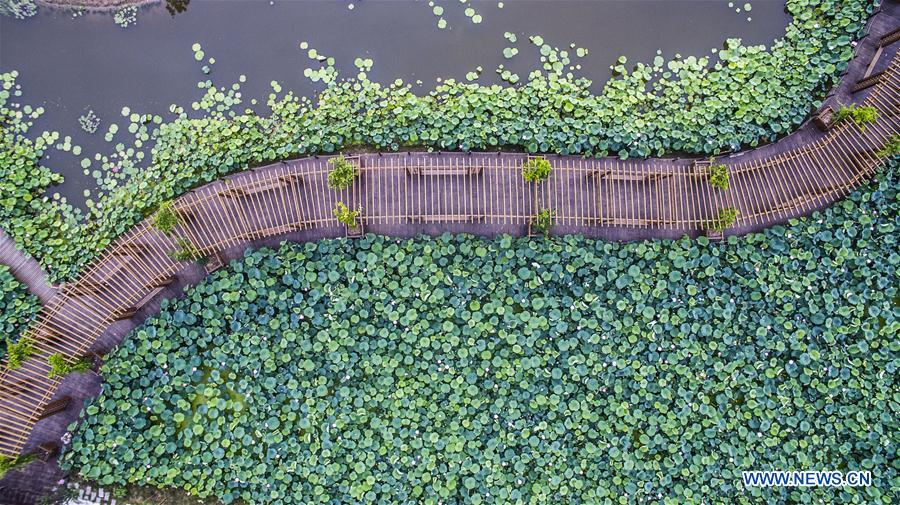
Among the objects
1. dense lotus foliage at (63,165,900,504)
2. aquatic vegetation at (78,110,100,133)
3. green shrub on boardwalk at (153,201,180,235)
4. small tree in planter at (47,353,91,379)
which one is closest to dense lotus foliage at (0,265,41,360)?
small tree in planter at (47,353,91,379)

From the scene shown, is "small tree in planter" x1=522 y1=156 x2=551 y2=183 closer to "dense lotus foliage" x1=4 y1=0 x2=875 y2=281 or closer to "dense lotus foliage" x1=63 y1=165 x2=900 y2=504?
"dense lotus foliage" x1=4 y1=0 x2=875 y2=281

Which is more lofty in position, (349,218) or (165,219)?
(349,218)

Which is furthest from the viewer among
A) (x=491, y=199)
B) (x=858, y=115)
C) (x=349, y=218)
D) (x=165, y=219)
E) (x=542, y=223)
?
(x=491, y=199)

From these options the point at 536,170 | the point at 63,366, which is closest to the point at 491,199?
the point at 536,170

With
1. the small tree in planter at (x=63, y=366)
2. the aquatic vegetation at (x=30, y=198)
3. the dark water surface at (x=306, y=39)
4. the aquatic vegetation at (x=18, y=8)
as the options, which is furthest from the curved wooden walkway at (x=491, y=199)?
the aquatic vegetation at (x=18, y=8)

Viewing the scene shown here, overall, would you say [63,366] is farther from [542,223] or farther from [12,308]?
[542,223]

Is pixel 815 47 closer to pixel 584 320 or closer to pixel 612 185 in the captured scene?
pixel 612 185

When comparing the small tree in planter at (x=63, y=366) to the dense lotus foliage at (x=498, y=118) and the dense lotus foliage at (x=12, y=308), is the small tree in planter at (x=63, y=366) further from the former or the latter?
the dense lotus foliage at (x=498, y=118)

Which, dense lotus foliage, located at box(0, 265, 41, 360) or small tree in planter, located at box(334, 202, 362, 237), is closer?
small tree in planter, located at box(334, 202, 362, 237)
